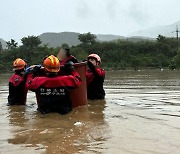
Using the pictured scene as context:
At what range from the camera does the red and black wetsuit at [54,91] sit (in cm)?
607

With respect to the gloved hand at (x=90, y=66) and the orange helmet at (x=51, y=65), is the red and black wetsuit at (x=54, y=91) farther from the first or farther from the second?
the gloved hand at (x=90, y=66)

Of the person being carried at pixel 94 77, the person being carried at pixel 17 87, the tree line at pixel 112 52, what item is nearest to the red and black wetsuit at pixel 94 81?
the person being carried at pixel 94 77

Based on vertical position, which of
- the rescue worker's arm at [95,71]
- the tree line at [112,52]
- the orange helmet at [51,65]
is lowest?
the rescue worker's arm at [95,71]

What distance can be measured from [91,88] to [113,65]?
3690 cm

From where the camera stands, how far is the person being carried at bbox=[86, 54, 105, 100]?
26.3 feet

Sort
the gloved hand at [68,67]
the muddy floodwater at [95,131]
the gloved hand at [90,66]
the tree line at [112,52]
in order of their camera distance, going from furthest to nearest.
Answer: the tree line at [112,52] < the gloved hand at [90,66] < the gloved hand at [68,67] < the muddy floodwater at [95,131]

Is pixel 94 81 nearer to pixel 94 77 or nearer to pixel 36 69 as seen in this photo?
pixel 94 77

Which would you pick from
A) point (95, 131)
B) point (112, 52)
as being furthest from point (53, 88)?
point (112, 52)


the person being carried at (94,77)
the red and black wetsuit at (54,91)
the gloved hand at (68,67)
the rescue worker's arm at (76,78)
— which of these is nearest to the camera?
the red and black wetsuit at (54,91)

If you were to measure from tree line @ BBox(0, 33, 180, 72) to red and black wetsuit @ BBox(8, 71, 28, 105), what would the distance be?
34848 millimetres

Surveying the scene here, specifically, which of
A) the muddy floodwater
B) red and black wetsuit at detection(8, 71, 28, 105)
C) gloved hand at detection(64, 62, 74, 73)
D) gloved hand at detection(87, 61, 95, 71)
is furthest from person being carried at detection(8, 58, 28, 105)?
gloved hand at detection(64, 62, 74, 73)

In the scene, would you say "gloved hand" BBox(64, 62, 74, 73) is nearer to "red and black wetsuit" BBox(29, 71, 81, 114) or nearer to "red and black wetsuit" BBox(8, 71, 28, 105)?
"red and black wetsuit" BBox(29, 71, 81, 114)

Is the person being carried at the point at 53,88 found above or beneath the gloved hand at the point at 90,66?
beneath

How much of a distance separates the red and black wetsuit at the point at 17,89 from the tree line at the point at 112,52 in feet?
114
